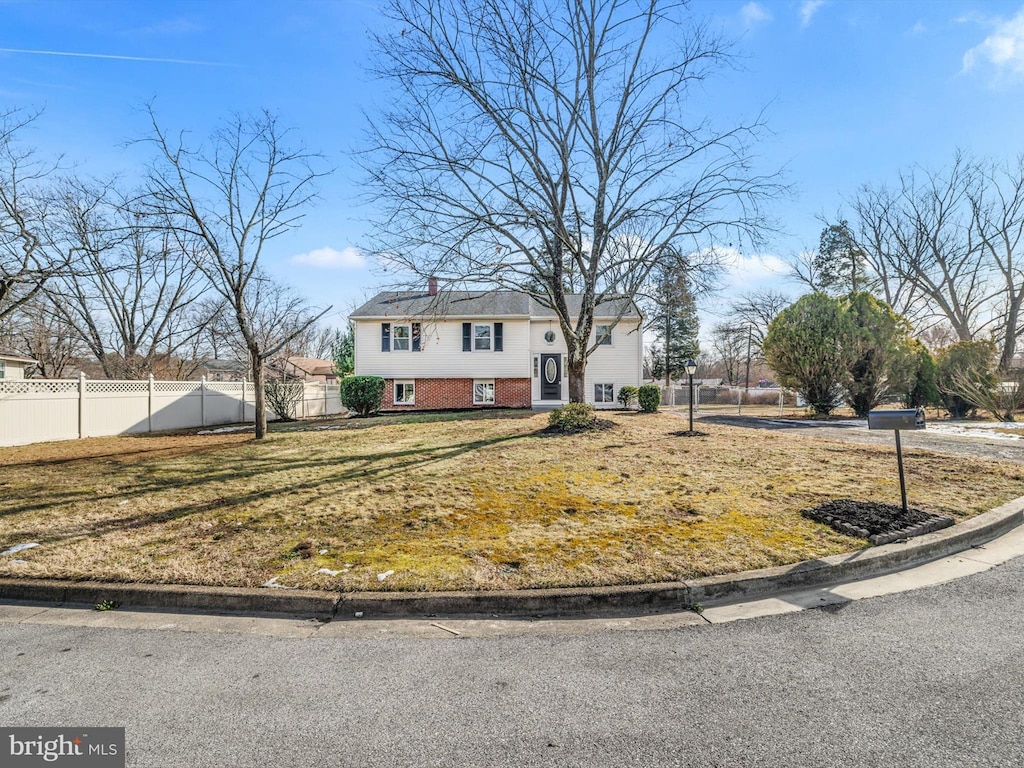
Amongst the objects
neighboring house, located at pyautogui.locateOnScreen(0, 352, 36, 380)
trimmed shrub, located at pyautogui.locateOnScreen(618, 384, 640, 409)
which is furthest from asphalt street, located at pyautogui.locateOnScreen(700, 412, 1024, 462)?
neighboring house, located at pyautogui.locateOnScreen(0, 352, 36, 380)

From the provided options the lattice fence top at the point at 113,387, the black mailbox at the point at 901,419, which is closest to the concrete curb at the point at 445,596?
the black mailbox at the point at 901,419

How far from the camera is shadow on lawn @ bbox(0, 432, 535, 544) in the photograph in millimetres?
4891

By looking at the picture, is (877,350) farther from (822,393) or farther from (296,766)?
(296,766)

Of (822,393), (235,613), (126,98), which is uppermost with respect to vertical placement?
(126,98)

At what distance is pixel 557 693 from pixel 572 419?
8.76 metres

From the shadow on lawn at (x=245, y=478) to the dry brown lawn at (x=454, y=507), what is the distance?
0.12 ft

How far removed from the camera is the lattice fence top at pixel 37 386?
10789mm

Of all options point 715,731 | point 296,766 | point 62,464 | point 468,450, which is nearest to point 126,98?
point 62,464

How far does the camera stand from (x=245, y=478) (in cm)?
706

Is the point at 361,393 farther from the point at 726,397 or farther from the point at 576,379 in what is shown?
the point at 726,397

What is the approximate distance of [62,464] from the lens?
332 inches

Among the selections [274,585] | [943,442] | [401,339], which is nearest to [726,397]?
[401,339]

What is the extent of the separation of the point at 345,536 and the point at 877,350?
64.9 ft

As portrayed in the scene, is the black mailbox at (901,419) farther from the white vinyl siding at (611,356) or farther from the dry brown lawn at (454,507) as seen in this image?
the white vinyl siding at (611,356)
